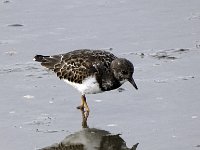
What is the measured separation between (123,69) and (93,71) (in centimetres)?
41

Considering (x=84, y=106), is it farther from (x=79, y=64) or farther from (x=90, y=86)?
(x=79, y=64)

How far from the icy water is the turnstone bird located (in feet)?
0.89

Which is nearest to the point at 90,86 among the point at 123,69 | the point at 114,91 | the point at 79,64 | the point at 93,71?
the point at 93,71

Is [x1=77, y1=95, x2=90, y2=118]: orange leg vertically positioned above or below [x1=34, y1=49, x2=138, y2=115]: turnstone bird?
below

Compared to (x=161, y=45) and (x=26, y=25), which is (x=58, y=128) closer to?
(x=161, y=45)

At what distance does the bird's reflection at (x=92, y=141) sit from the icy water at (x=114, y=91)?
0.07 metres

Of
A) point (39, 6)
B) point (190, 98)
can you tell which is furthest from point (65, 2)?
point (190, 98)

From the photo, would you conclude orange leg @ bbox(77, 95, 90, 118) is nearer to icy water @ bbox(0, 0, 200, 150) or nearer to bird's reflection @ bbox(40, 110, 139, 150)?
icy water @ bbox(0, 0, 200, 150)

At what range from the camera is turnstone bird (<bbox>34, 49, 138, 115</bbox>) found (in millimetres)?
8984

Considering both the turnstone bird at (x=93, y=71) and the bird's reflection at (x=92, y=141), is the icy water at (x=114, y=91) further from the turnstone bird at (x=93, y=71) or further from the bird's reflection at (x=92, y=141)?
the turnstone bird at (x=93, y=71)

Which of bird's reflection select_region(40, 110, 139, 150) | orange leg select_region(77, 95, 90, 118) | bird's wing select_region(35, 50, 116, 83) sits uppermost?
bird's wing select_region(35, 50, 116, 83)

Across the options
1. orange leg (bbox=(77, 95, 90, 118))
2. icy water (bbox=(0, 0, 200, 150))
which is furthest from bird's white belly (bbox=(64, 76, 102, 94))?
icy water (bbox=(0, 0, 200, 150))

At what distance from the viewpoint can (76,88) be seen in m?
9.33

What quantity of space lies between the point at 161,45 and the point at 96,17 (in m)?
1.69
